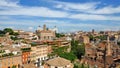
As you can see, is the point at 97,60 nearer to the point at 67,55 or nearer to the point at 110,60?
the point at 110,60

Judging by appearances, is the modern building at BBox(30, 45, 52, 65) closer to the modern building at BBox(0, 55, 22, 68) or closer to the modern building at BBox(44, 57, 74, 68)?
the modern building at BBox(0, 55, 22, 68)

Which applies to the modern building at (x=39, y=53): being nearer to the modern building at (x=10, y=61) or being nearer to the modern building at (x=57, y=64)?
the modern building at (x=10, y=61)

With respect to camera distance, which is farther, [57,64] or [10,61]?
[10,61]

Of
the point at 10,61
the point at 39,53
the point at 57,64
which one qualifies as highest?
the point at 10,61

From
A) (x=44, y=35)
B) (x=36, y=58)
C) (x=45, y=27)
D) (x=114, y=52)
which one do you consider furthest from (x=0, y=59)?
(x=45, y=27)

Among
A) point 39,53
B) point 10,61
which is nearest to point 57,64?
point 10,61

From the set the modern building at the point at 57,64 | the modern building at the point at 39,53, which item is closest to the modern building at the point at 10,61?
the modern building at the point at 57,64

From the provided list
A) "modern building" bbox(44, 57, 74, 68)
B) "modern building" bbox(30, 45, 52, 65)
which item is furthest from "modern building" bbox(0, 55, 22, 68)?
"modern building" bbox(30, 45, 52, 65)

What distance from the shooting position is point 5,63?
2980cm

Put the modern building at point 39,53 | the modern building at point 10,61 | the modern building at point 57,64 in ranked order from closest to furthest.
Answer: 1. the modern building at point 10,61
2. the modern building at point 57,64
3. the modern building at point 39,53

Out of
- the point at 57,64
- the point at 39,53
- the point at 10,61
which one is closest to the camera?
the point at 57,64

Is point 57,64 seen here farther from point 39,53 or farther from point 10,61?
point 39,53

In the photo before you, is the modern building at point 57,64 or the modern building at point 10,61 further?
the modern building at point 57,64

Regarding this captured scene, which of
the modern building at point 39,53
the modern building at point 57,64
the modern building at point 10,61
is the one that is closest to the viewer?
the modern building at point 10,61
